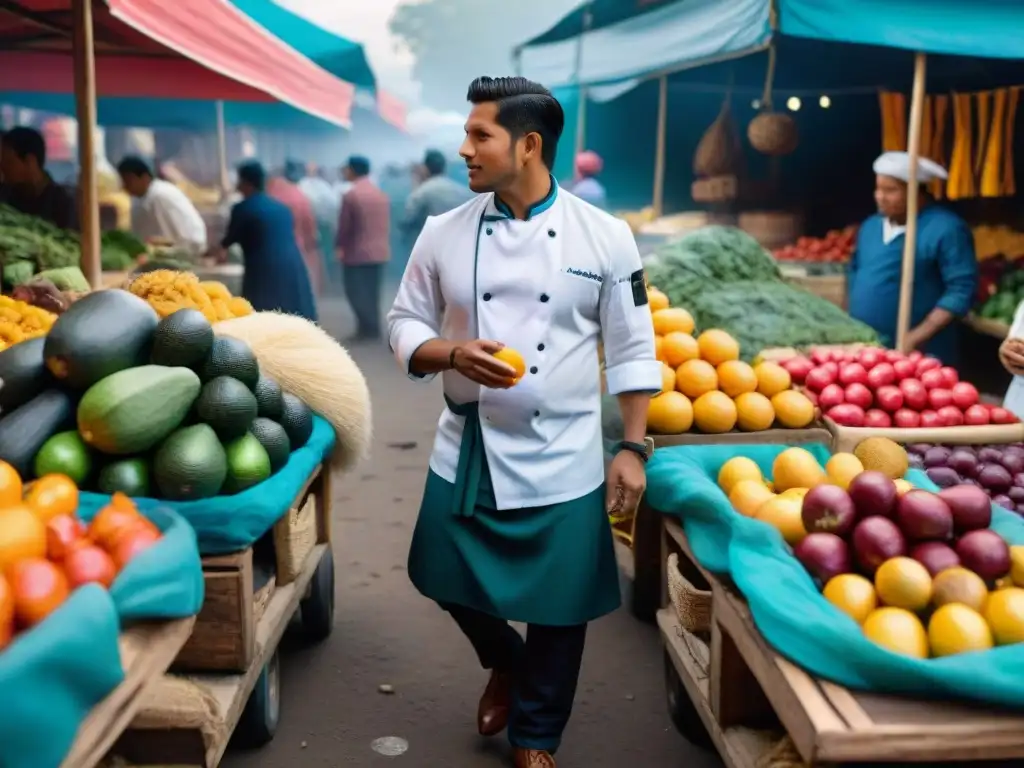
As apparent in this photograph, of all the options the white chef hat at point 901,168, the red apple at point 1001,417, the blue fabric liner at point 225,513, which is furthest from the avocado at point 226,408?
the white chef hat at point 901,168

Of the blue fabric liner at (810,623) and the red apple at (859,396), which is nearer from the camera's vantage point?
the blue fabric liner at (810,623)

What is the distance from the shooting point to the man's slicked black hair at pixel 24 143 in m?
7.37

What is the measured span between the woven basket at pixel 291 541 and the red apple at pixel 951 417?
2557 millimetres

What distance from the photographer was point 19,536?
217 centimetres

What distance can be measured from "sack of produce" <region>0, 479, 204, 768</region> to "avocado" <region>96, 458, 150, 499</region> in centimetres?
33

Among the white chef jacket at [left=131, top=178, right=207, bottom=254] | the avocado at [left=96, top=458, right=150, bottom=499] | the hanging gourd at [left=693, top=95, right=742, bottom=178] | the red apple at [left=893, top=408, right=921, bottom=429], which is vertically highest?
the hanging gourd at [left=693, top=95, right=742, bottom=178]

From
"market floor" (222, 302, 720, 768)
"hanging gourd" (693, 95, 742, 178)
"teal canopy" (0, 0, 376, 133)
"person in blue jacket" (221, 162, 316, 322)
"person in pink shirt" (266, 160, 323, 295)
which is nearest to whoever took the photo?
"market floor" (222, 302, 720, 768)

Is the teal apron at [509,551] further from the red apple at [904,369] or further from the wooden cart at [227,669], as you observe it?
the red apple at [904,369]

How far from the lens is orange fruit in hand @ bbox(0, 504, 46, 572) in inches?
83.7

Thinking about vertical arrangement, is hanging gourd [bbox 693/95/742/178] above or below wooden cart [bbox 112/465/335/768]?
above

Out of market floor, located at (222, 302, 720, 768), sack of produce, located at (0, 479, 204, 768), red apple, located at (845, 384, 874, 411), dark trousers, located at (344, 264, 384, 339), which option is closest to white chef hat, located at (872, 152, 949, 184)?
red apple, located at (845, 384, 874, 411)

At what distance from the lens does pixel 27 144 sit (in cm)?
747

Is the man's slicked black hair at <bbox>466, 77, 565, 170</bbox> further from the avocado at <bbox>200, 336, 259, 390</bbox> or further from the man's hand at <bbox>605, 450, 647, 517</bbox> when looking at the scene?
the avocado at <bbox>200, 336, 259, 390</bbox>

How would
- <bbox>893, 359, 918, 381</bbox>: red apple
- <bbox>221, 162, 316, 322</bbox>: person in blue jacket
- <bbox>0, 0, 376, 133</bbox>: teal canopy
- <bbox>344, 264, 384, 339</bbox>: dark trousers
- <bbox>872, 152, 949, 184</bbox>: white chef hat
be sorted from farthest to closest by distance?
<bbox>344, 264, 384, 339</bbox>: dark trousers < <bbox>0, 0, 376, 133</bbox>: teal canopy < <bbox>221, 162, 316, 322</bbox>: person in blue jacket < <bbox>872, 152, 949, 184</bbox>: white chef hat < <bbox>893, 359, 918, 381</bbox>: red apple
